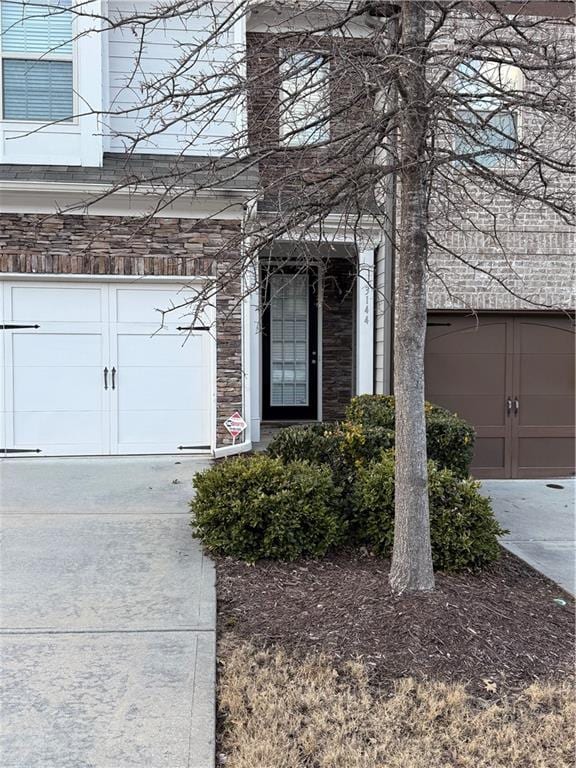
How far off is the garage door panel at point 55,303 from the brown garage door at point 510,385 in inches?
174

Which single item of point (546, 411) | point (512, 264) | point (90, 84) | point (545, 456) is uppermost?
point (90, 84)

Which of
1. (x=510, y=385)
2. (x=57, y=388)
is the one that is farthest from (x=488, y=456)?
(x=57, y=388)

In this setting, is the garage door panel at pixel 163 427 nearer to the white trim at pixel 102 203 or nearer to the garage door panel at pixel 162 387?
the garage door panel at pixel 162 387

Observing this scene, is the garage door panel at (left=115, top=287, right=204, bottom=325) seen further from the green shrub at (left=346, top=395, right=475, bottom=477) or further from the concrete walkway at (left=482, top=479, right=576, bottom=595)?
the concrete walkway at (left=482, top=479, right=576, bottom=595)

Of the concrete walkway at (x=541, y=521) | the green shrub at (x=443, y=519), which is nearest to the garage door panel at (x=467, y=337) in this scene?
the concrete walkway at (x=541, y=521)

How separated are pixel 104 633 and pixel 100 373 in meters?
4.80

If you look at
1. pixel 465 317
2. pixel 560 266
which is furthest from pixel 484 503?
pixel 560 266

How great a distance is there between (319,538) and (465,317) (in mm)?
4700

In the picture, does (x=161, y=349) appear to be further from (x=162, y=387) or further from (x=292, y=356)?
(x=292, y=356)

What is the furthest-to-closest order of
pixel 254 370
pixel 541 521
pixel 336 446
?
1. pixel 254 370
2. pixel 541 521
3. pixel 336 446

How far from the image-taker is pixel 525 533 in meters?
5.97

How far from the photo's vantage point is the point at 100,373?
311 inches

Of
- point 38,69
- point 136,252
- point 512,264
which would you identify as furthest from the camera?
point 512,264

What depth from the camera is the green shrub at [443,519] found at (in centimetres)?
445
